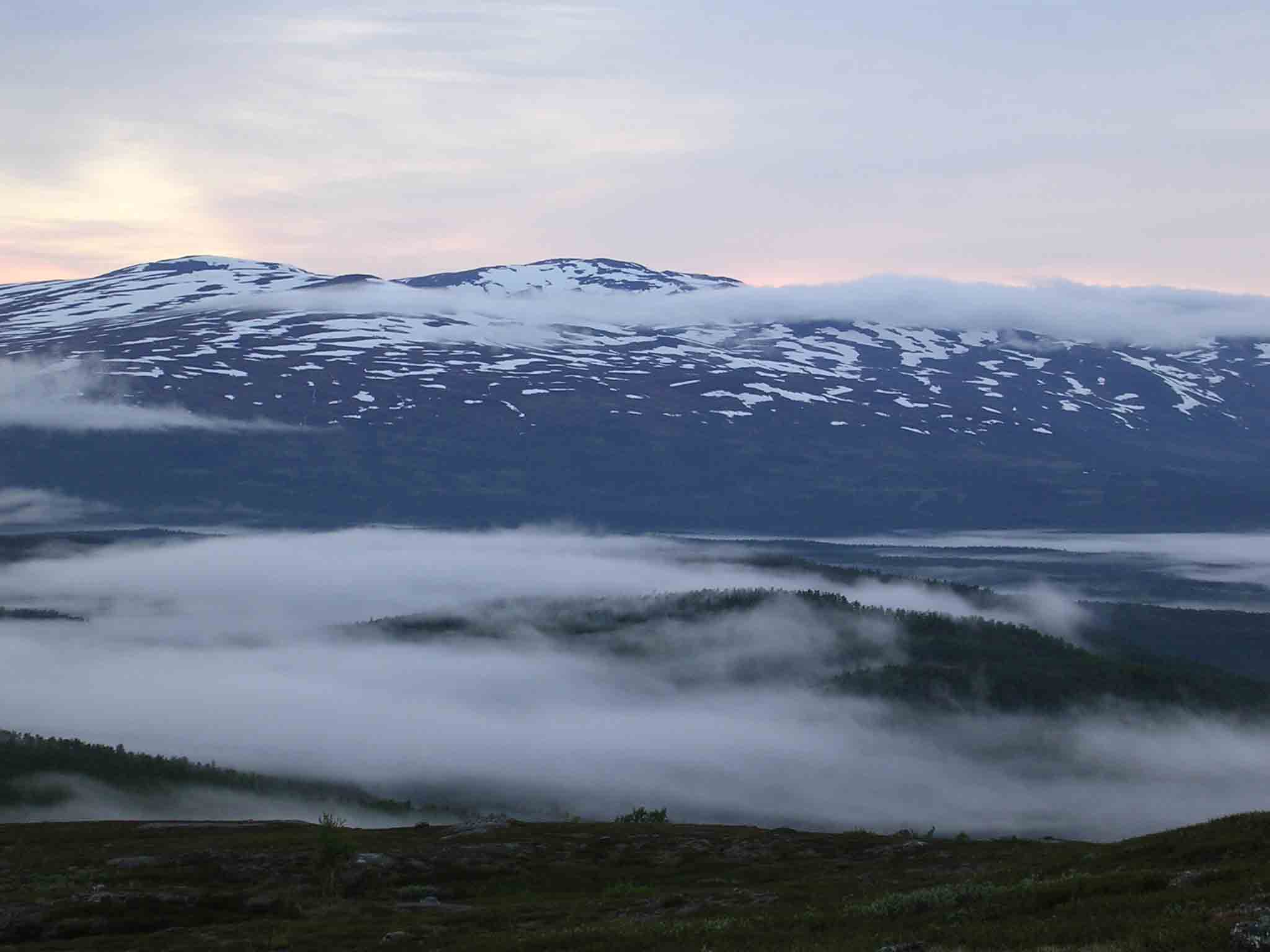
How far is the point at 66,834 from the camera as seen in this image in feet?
504

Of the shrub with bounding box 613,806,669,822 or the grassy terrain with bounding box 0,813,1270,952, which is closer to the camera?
the grassy terrain with bounding box 0,813,1270,952

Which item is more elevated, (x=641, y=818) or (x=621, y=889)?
(x=621, y=889)

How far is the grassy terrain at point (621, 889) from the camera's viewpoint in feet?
132

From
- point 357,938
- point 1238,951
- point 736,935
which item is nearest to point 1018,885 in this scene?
point 736,935

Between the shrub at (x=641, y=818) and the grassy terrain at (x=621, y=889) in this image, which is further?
the shrub at (x=641, y=818)

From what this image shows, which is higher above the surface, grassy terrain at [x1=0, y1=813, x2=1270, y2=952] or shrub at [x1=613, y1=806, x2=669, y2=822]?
grassy terrain at [x1=0, y1=813, x2=1270, y2=952]

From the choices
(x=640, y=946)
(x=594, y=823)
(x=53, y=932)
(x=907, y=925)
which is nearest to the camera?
(x=907, y=925)

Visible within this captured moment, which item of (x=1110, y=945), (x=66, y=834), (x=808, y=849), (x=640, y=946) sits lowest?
(x=66, y=834)

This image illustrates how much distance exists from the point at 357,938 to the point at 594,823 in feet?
257

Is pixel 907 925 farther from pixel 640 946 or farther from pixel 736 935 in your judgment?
pixel 640 946

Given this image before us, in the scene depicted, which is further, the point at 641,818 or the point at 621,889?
the point at 641,818

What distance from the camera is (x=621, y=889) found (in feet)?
283

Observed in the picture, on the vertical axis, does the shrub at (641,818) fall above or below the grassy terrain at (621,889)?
below

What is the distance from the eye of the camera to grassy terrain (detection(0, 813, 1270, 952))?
132 feet
